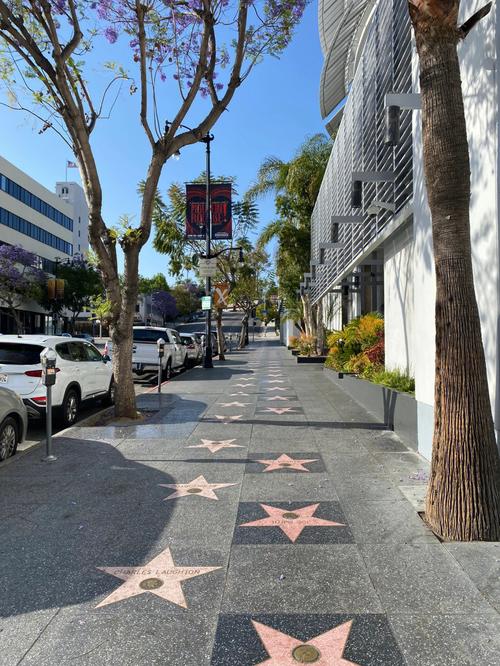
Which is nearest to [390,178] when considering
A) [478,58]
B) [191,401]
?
[478,58]

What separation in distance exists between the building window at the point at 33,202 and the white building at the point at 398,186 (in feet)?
122

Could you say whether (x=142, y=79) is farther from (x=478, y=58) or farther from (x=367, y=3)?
(x=367, y=3)

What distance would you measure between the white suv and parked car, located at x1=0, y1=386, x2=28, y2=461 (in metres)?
1.05

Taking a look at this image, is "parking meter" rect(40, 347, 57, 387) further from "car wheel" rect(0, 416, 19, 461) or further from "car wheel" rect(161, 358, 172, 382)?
"car wheel" rect(161, 358, 172, 382)

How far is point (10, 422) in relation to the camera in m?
6.98

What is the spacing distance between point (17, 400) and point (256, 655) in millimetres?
5490

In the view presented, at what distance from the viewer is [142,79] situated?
952cm

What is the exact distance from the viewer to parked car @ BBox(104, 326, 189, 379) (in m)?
17.0

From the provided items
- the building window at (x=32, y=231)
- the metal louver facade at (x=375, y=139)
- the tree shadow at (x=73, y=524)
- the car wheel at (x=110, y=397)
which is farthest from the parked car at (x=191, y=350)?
the building window at (x=32, y=231)

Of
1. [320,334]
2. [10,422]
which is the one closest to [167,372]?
[320,334]

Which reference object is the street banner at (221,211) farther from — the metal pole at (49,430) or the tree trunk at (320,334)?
the metal pole at (49,430)

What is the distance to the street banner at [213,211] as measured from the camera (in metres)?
21.6

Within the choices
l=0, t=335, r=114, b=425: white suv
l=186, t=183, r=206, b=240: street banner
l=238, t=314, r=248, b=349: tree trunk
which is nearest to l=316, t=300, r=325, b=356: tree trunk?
l=186, t=183, r=206, b=240: street banner

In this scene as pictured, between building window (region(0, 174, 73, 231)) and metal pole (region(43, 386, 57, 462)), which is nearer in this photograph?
metal pole (region(43, 386, 57, 462))
